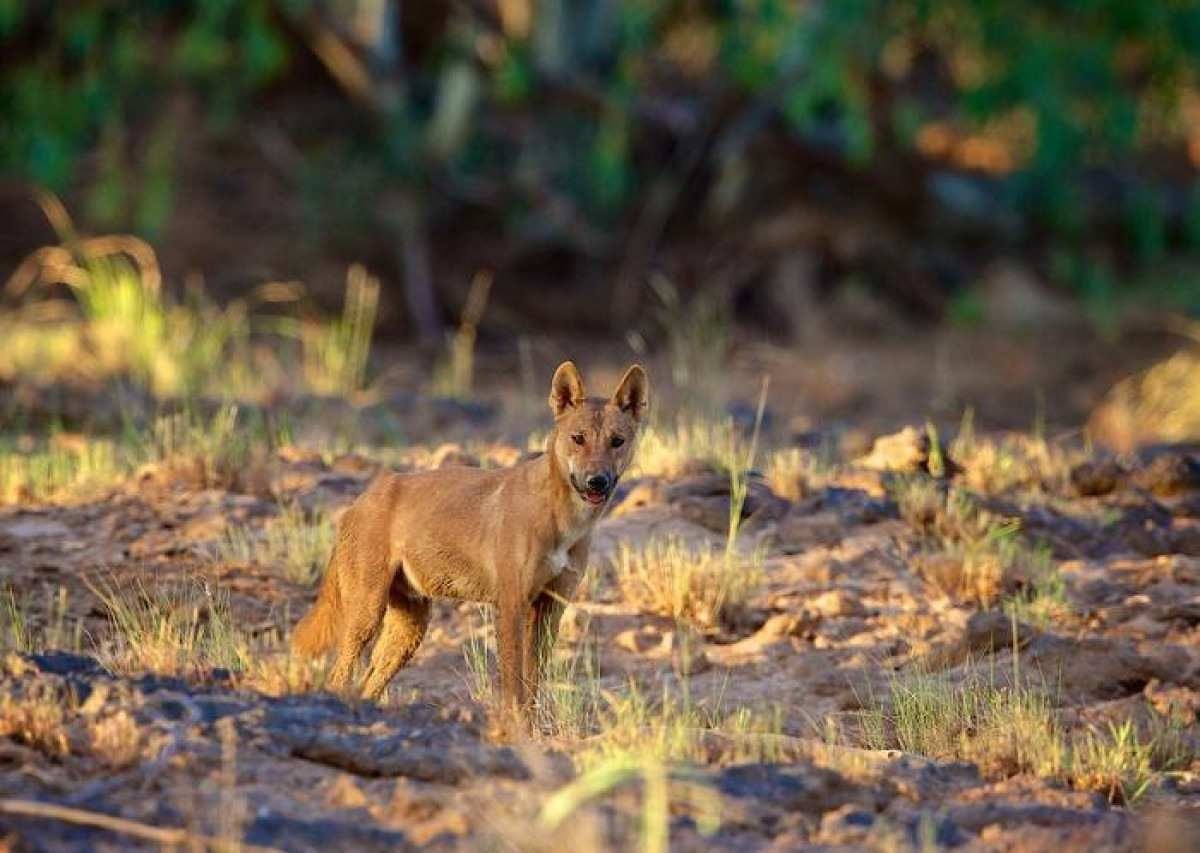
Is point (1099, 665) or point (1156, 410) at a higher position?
point (1156, 410)

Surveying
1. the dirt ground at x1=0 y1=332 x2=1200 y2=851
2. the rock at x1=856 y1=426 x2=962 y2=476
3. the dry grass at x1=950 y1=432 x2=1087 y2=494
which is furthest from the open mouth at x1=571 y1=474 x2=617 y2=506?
the dry grass at x1=950 y1=432 x2=1087 y2=494

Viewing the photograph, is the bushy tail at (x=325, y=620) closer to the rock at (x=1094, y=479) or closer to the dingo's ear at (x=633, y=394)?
the dingo's ear at (x=633, y=394)

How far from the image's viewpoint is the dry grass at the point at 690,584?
901 cm

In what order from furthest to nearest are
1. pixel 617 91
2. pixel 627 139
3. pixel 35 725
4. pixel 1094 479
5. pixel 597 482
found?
pixel 627 139, pixel 617 91, pixel 1094 479, pixel 597 482, pixel 35 725

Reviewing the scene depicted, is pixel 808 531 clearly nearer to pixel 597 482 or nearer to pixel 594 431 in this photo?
pixel 594 431

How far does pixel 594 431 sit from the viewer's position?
7.40m

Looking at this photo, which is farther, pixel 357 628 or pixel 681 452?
pixel 681 452

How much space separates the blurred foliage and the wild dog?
9752 mm

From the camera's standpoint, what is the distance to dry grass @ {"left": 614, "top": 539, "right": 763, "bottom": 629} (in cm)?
901

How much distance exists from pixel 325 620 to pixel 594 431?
1.29 m

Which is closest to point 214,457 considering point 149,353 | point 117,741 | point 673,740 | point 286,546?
point 286,546

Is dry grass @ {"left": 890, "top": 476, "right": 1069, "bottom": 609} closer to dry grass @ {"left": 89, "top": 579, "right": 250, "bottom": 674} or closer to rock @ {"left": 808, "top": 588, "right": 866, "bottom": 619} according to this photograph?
rock @ {"left": 808, "top": 588, "right": 866, "bottom": 619}

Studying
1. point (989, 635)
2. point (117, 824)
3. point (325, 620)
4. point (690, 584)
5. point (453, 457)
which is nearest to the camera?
point (117, 824)

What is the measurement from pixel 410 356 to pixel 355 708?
1267 centimetres
